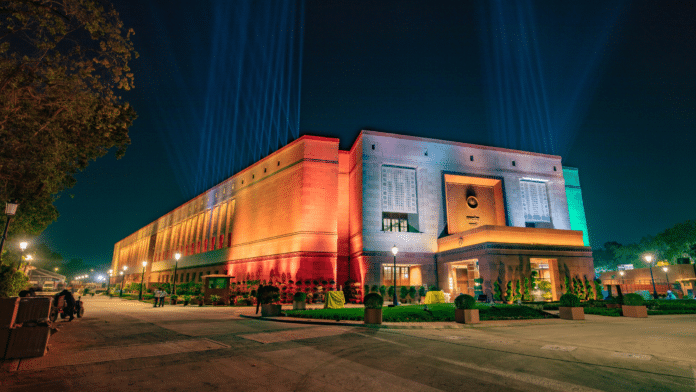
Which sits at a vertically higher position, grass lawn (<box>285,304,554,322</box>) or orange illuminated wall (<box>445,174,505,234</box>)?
orange illuminated wall (<box>445,174,505,234</box>)

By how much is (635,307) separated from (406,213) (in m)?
21.4

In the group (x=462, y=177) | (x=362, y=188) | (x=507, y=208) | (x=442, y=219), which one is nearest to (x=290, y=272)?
(x=362, y=188)

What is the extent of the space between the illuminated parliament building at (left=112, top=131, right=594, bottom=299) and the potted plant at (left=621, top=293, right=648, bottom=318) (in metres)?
10.4

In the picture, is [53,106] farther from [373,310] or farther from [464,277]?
[464,277]

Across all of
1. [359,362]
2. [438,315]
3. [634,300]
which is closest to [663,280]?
[634,300]

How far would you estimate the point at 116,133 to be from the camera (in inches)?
555

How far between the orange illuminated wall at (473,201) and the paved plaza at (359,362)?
27246 mm

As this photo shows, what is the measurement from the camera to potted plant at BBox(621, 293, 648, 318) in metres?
18.6

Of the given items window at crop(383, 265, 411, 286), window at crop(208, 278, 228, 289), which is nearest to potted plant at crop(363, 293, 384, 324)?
window at crop(383, 265, 411, 286)

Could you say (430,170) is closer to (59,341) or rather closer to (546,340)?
(546,340)

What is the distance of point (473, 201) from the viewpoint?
40.8 metres

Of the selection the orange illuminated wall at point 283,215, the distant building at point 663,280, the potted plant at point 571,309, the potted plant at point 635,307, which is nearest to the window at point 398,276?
the orange illuminated wall at point 283,215

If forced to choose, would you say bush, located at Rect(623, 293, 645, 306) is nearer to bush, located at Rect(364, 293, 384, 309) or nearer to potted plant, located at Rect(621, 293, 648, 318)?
potted plant, located at Rect(621, 293, 648, 318)

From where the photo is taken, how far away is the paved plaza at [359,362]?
612 centimetres
